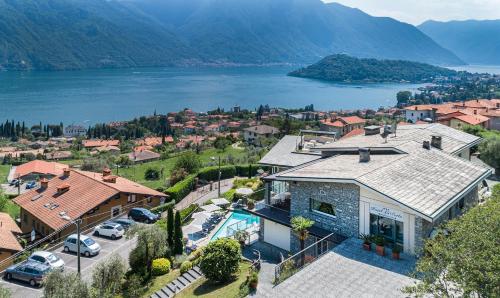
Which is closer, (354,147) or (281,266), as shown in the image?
(281,266)

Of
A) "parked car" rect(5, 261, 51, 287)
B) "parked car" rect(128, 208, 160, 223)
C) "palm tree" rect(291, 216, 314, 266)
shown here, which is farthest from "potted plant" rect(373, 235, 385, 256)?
"parked car" rect(128, 208, 160, 223)

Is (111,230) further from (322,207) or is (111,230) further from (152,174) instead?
(152,174)

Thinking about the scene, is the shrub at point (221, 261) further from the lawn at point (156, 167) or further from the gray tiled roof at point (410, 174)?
the lawn at point (156, 167)

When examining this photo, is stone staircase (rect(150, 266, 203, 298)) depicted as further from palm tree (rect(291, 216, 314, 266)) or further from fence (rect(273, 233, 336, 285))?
palm tree (rect(291, 216, 314, 266))

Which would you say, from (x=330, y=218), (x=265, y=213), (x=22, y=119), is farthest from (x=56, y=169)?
(x=22, y=119)

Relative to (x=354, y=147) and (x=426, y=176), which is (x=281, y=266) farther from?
(x=354, y=147)

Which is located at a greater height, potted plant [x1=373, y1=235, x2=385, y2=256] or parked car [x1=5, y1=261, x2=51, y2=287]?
potted plant [x1=373, y1=235, x2=385, y2=256]
